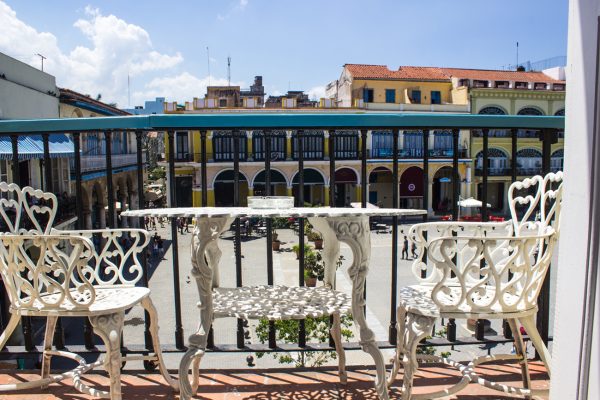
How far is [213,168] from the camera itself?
29.9 metres

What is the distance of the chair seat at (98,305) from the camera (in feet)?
7.00

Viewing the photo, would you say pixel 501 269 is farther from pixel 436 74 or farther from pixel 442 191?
pixel 436 74

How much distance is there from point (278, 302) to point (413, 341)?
640 mm

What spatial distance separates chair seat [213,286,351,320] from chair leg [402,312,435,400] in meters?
0.32

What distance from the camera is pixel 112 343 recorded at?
2.10 m

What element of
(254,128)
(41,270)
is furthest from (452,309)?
(41,270)

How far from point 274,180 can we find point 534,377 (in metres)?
28.4

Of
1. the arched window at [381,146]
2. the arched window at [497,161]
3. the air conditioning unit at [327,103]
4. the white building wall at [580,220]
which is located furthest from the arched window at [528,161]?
the white building wall at [580,220]

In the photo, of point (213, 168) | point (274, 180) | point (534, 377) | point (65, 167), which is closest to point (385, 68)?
point (274, 180)

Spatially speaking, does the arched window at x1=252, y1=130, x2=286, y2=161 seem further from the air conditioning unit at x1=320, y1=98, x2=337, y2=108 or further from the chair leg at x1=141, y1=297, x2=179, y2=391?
the chair leg at x1=141, y1=297, x2=179, y2=391

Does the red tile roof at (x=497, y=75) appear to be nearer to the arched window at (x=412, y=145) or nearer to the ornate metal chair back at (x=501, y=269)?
the arched window at (x=412, y=145)

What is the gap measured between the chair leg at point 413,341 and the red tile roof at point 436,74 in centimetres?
3151

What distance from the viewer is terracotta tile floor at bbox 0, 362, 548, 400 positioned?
2508mm

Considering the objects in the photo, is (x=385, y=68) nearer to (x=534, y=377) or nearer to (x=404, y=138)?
(x=404, y=138)
